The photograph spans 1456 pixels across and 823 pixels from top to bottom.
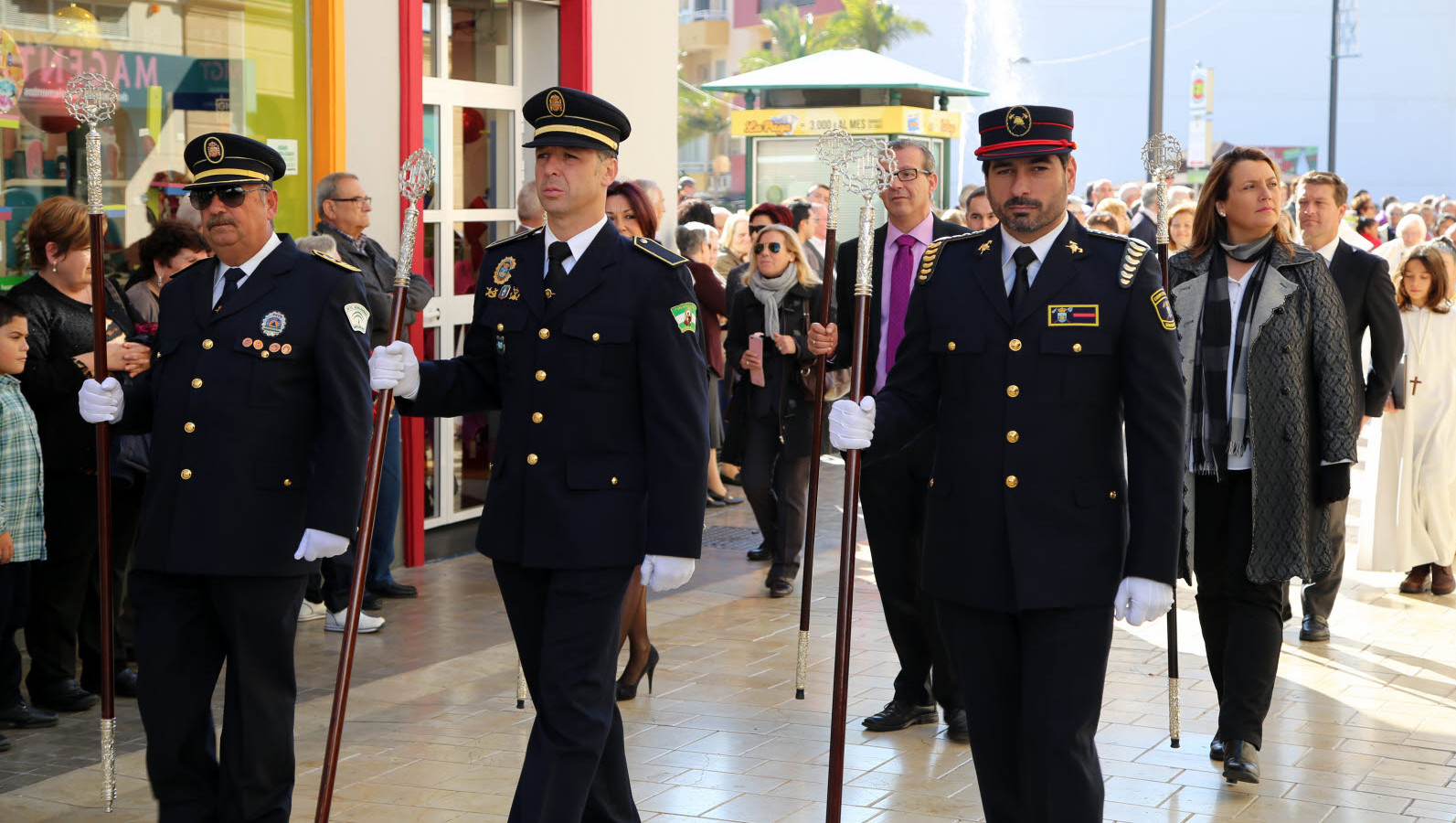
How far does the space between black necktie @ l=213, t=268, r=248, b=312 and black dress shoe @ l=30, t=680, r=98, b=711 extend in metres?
2.62

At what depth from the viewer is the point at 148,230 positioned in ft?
26.3

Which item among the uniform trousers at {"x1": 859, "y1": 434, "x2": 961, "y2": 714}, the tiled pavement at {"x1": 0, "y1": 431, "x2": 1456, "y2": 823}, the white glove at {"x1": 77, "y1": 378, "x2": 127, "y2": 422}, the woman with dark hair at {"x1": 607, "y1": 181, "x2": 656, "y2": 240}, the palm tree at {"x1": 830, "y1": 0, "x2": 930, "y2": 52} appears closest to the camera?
the white glove at {"x1": 77, "y1": 378, "x2": 127, "y2": 422}

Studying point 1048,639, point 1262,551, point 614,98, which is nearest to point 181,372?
point 1048,639

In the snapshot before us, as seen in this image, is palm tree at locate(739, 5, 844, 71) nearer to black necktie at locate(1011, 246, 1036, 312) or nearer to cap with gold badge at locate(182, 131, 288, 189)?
cap with gold badge at locate(182, 131, 288, 189)

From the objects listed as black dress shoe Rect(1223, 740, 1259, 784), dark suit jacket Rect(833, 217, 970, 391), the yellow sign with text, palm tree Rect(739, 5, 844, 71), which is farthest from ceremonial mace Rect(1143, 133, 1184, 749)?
palm tree Rect(739, 5, 844, 71)

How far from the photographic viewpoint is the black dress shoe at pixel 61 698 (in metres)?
6.54

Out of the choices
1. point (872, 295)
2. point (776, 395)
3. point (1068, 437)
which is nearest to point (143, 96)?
point (776, 395)

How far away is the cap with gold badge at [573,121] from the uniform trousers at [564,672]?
1105mm

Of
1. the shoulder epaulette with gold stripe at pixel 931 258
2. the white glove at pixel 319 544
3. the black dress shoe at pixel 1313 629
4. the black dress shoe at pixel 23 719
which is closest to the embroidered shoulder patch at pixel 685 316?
the shoulder epaulette with gold stripe at pixel 931 258

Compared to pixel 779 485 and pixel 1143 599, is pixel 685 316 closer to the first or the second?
pixel 1143 599

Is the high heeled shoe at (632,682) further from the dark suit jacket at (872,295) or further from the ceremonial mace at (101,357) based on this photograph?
the ceremonial mace at (101,357)

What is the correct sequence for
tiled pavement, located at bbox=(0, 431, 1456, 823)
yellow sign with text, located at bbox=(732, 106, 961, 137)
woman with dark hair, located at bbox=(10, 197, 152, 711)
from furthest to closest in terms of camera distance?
yellow sign with text, located at bbox=(732, 106, 961, 137) → woman with dark hair, located at bbox=(10, 197, 152, 711) → tiled pavement, located at bbox=(0, 431, 1456, 823)

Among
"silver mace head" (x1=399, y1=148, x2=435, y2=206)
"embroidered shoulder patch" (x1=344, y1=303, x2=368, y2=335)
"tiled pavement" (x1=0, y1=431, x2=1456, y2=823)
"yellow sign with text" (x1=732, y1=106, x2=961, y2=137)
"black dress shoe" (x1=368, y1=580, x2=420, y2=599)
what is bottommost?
"tiled pavement" (x1=0, y1=431, x2=1456, y2=823)

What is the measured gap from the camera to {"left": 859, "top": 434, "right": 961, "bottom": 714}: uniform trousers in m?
6.10
